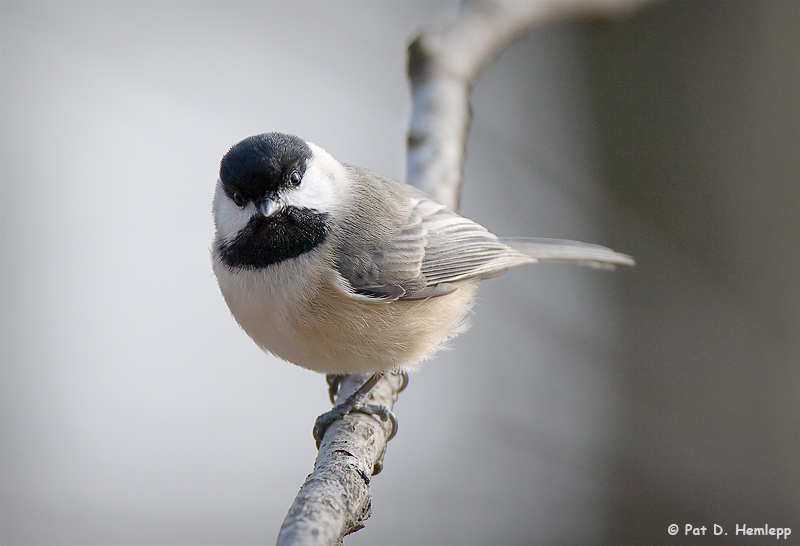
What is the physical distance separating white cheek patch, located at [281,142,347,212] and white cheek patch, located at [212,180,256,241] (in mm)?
106

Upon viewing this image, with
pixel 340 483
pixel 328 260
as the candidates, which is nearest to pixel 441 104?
pixel 328 260

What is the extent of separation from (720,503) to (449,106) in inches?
90.4

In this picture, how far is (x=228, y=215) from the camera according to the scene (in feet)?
5.69


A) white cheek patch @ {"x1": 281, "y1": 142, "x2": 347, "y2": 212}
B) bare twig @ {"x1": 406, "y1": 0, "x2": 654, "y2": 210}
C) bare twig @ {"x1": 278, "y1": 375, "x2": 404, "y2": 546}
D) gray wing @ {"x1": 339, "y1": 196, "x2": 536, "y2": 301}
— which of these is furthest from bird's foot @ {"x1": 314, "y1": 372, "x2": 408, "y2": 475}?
bare twig @ {"x1": 406, "y1": 0, "x2": 654, "y2": 210}

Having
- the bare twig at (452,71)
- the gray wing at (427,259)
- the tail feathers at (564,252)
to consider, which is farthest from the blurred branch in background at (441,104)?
the tail feathers at (564,252)

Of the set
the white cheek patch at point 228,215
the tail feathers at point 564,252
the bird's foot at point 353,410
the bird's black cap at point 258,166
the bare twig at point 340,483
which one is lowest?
the bare twig at point 340,483

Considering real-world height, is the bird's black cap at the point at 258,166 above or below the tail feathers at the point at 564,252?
below

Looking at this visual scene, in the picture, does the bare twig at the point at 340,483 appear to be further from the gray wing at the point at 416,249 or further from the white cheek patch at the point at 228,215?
the white cheek patch at the point at 228,215

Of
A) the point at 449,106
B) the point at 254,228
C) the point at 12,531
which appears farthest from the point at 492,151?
the point at 12,531

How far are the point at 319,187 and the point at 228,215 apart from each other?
0.83 feet

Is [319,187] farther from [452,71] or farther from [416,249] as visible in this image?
[452,71]

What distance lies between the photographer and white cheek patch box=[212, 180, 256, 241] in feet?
5.52

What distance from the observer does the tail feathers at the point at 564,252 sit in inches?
87.4

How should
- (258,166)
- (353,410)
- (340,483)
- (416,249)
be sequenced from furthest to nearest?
(416,249), (353,410), (258,166), (340,483)
